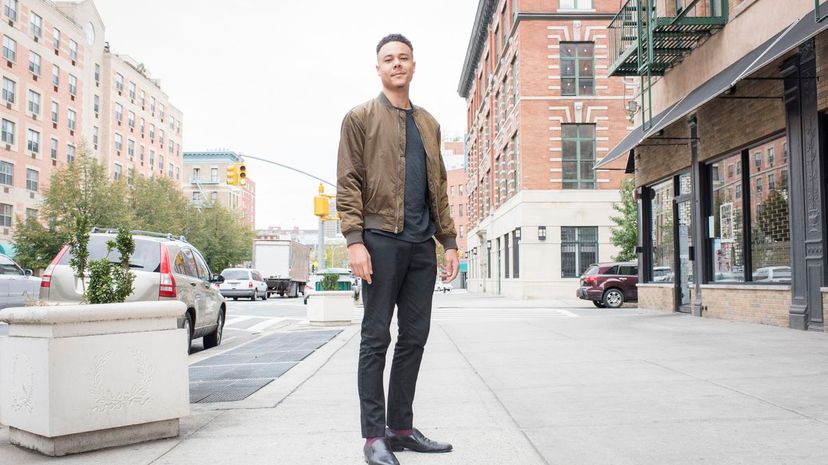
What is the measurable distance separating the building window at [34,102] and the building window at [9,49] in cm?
273

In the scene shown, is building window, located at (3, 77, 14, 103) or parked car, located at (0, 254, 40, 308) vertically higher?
building window, located at (3, 77, 14, 103)

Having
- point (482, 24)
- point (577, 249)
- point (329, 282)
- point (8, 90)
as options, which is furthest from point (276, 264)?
point (329, 282)

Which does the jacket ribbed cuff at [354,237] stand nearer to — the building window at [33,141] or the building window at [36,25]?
the building window at [33,141]

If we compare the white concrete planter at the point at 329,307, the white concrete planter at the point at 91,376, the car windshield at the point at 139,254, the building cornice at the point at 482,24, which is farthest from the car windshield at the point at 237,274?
the white concrete planter at the point at 91,376

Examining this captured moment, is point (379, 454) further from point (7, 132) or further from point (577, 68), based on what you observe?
point (7, 132)

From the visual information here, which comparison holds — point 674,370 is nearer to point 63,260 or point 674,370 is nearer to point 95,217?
point 63,260

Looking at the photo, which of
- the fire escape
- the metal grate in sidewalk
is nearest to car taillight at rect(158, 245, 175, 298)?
the metal grate in sidewalk

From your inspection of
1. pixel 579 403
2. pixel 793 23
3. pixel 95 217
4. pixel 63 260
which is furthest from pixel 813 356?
pixel 95 217

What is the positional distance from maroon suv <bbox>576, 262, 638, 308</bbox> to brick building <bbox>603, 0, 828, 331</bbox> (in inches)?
174

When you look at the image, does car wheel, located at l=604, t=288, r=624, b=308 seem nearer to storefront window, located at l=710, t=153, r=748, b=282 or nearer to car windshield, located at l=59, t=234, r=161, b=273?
storefront window, located at l=710, t=153, r=748, b=282

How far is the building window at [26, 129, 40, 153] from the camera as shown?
46219mm

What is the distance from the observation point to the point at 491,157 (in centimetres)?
4434

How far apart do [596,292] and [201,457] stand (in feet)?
67.8

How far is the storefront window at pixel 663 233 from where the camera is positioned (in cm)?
1744
